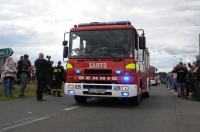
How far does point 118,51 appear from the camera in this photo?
48.7 ft

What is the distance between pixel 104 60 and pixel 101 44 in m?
0.69

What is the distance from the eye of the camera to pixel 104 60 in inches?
580

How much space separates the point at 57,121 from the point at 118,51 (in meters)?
4.75

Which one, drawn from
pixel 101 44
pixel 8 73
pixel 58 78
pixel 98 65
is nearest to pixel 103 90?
pixel 98 65

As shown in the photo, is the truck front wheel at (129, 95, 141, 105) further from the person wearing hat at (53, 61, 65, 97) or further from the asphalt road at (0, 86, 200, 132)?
the person wearing hat at (53, 61, 65, 97)

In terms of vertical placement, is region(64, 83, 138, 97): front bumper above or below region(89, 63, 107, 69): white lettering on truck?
below

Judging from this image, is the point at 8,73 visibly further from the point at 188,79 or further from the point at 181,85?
the point at 188,79

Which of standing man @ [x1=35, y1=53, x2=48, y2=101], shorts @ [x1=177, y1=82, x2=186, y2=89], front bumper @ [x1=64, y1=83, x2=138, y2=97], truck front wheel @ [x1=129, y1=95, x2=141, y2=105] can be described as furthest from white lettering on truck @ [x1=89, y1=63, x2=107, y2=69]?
shorts @ [x1=177, y1=82, x2=186, y2=89]

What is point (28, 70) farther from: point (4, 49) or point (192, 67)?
point (192, 67)

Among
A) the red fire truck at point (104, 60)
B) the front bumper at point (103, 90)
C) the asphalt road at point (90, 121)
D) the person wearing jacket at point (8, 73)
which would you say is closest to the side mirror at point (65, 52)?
the red fire truck at point (104, 60)

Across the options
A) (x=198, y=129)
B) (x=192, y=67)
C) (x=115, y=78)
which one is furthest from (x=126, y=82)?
(x=192, y=67)

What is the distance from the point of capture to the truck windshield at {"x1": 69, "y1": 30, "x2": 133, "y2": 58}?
48.7ft

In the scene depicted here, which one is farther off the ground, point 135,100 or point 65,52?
point 65,52

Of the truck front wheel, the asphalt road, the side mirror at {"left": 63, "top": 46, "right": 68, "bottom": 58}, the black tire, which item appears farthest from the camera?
the black tire
